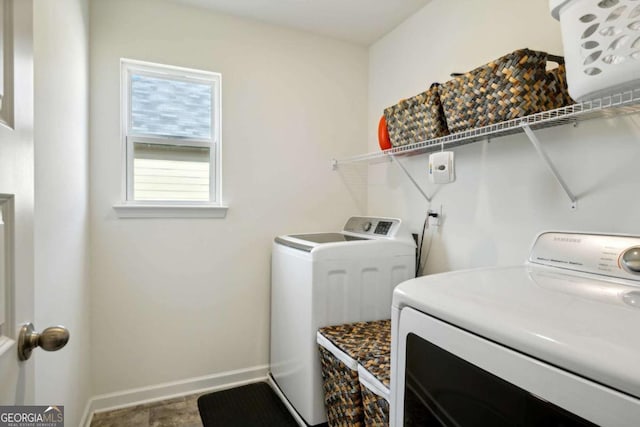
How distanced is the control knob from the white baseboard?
2161 mm

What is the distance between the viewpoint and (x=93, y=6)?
2016mm

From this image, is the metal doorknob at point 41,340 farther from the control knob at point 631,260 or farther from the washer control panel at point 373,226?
the washer control panel at point 373,226

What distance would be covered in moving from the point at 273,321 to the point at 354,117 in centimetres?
165

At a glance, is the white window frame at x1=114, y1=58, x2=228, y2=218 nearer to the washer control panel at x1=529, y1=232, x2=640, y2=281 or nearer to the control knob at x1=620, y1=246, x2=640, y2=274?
the washer control panel at x1=529, y1=232, x2=640, y2=281

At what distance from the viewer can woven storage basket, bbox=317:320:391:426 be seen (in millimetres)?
1509

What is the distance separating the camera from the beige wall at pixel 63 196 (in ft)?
3.98

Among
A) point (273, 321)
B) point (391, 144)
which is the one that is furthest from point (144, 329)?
point (391, 144)

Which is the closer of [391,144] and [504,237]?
[504,237]

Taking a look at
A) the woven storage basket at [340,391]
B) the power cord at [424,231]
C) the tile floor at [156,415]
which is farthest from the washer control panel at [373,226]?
the tile floor at [156,415]

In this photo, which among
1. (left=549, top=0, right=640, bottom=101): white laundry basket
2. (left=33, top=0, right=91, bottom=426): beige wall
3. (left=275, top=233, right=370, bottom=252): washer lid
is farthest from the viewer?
(left=275, top=233, right=370, bottom=252): washer lid

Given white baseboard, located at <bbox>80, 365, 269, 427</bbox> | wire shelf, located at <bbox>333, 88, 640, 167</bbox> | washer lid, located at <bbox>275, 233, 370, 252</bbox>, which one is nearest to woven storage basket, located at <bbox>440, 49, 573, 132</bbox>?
wire shelf, located at <bbox>333, 88, 640, 167</bbox>

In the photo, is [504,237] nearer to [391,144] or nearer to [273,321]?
[391,144]

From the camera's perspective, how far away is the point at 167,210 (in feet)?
7.22

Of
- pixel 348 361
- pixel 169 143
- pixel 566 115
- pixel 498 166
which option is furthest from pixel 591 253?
pixel 169 143
